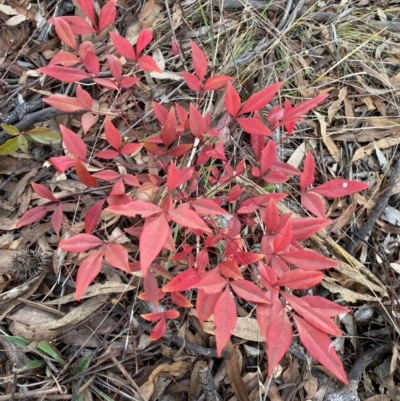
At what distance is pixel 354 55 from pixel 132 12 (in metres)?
0.79

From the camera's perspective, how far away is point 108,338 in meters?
1.23

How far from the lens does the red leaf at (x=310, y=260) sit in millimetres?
819

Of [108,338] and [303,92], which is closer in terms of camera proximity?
[108,338]

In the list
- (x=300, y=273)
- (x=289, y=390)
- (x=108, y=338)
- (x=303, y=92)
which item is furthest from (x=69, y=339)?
(x=303, y=92)

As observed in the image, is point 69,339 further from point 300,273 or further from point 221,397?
point 300,273

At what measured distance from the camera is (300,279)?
782 mm

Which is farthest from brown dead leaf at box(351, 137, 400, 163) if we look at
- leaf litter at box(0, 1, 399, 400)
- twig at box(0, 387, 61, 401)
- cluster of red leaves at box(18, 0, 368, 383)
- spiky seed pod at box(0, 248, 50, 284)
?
twig at box(0, 387, 61, 401)

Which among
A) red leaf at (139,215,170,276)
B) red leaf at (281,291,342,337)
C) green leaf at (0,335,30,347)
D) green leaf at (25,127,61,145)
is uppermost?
red leaf at (139,215,170,276)

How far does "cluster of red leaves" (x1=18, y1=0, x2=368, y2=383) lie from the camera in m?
0.71

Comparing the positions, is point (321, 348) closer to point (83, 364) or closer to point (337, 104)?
point (83, 364)

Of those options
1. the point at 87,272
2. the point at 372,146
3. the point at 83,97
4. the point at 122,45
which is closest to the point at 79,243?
the point at 87,272

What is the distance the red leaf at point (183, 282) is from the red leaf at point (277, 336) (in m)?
0.19

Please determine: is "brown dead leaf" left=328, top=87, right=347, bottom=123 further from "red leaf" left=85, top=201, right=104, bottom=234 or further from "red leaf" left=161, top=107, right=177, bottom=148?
"red leaf" left=85, top=201, right=104, bottom=234

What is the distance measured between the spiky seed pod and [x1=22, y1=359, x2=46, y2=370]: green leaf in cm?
22
